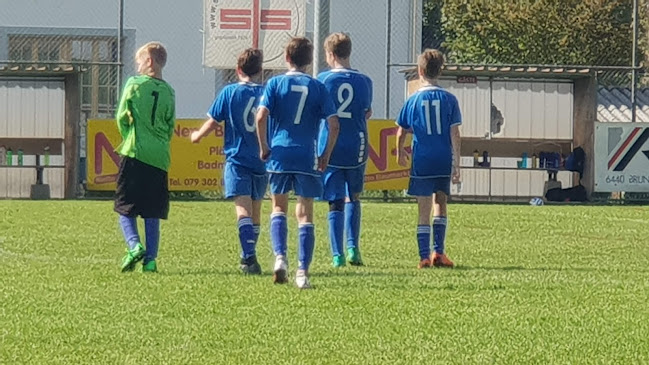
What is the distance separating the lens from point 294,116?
10039 millimetres

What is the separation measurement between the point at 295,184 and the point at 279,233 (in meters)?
0.36

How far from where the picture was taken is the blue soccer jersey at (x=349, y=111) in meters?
12.0

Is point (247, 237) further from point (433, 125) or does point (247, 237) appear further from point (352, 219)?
point (433, 125)

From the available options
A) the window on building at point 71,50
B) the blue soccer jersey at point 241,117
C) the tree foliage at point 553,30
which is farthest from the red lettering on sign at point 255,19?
the blue soccer jersey at point 241,117

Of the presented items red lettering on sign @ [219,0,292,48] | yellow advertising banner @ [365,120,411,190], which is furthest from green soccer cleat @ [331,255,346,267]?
red lettering on sign @ [219,0,292,48]

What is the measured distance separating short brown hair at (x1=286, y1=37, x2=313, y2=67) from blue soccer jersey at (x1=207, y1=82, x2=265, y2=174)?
1.09 m

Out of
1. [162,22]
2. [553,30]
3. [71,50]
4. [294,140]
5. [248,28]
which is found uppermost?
[553,30]

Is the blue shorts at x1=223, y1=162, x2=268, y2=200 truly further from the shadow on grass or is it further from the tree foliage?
the tree foliage

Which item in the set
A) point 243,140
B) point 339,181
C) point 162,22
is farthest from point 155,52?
point 162,22

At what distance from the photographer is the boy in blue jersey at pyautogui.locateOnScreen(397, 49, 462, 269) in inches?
485

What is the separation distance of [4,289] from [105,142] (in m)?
16.2

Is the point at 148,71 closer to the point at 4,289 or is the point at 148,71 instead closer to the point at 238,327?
the point at 4,289

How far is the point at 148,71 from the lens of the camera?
1134cm

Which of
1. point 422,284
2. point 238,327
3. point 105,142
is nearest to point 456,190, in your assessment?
point 105,142
